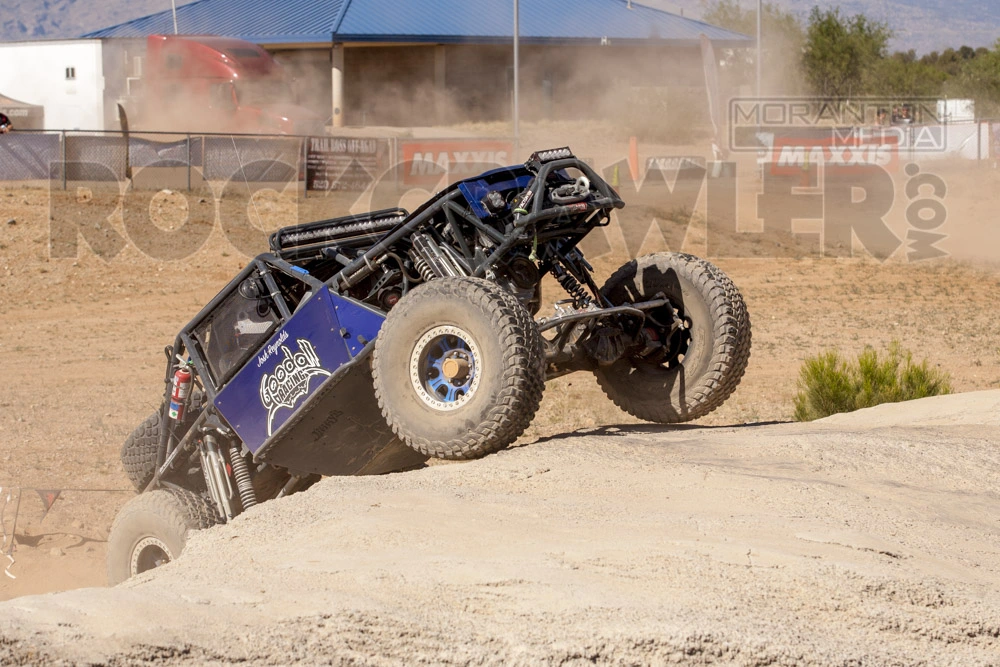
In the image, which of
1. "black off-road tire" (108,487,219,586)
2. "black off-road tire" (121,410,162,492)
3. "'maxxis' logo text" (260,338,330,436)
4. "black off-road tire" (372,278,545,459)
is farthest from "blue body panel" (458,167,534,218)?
"black off-road tire" (121,410,162,492)

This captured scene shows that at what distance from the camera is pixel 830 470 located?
18.3 feet

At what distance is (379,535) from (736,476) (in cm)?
167

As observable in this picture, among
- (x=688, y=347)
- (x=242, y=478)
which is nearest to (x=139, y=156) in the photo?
(x=242, y=478)

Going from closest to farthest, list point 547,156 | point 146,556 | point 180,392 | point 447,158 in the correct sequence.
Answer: point 547,156
point 146,556
point 180,392
point 447,158

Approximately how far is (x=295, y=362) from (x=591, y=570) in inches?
105

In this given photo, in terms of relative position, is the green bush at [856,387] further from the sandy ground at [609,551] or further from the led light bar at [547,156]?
the led light bar at [547,156]

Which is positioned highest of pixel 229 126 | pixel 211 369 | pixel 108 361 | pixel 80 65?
pixel 80 65

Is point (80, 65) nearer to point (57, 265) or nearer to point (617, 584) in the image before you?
point (57, 265)

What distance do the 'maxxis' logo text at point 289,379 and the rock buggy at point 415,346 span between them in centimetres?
1

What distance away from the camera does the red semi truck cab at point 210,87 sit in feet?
118

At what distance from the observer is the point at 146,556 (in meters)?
6.58

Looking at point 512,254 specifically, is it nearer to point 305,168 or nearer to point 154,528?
point 154,528

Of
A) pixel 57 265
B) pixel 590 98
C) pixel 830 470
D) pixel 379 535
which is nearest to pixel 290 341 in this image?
pixel 379 535

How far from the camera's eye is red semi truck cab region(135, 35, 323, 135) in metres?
35.9
